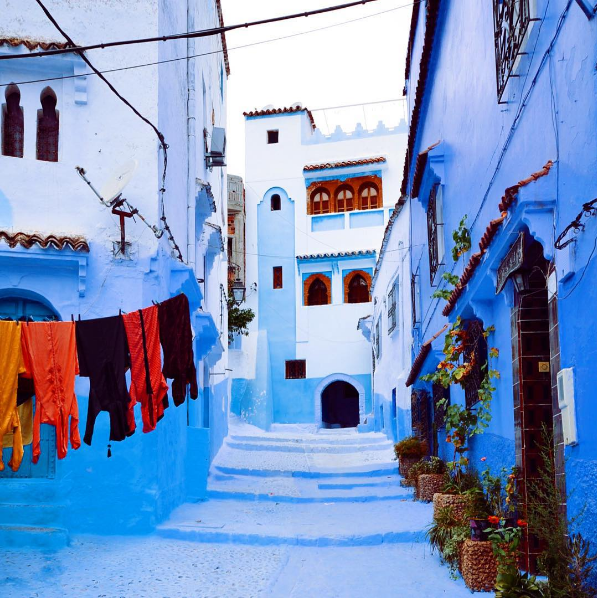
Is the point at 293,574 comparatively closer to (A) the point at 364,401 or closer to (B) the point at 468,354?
(B) the point at 468,354

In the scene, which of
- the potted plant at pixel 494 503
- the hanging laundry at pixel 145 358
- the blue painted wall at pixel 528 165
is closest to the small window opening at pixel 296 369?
the blue painted wall at pixel 528 165

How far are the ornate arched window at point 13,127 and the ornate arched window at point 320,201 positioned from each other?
21795 mm

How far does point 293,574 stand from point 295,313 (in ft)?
78.4

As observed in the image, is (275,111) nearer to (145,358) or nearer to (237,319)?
(237,319)

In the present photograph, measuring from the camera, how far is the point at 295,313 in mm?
32344

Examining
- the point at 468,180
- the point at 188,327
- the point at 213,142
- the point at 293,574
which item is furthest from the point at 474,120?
the point at 213,142

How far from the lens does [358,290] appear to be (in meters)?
32.0

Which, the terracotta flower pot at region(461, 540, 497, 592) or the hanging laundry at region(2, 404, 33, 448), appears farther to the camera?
the hanging laundry at region(2, 404, 33, 448)

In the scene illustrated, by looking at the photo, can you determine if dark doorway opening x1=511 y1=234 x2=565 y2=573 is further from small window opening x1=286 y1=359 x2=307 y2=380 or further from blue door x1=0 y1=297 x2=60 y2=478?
small window opening x1=286 y1=359 x2=307 y2=380

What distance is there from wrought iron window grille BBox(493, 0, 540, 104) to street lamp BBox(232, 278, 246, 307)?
977 inches

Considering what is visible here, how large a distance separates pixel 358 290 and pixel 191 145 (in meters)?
18.3

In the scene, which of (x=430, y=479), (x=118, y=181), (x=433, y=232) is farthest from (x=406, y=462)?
(x=118, y=181)

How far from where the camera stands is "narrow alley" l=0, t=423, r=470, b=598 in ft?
26.1

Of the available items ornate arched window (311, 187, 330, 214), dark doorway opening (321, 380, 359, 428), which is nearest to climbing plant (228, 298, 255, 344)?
ornate arched window (311, 187, 330, 214)
